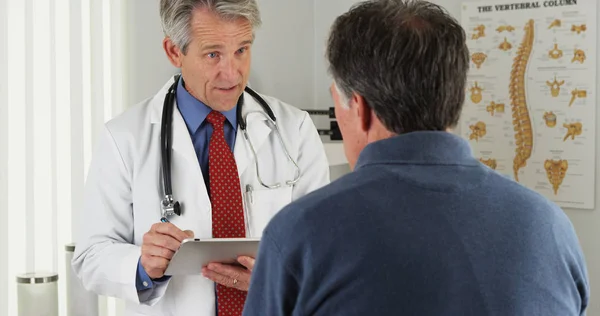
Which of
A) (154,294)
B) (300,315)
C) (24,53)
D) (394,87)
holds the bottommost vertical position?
(154,294)

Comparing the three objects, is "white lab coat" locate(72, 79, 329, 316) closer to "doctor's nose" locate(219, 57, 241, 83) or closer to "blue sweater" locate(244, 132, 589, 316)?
"doctor's nose" locate(219, 57, 241, 83)

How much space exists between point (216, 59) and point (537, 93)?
2.11 meters

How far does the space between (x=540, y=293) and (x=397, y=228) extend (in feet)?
0.62

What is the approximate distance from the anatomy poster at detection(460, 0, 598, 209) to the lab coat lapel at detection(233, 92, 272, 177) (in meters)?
1.97

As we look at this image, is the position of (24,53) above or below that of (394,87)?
above

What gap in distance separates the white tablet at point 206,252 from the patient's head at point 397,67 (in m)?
0.50

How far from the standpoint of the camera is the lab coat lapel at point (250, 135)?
1.70 m

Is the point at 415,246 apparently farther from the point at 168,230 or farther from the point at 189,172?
the point at 189,172

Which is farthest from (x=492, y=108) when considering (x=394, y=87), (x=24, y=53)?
(x=394, y=87)

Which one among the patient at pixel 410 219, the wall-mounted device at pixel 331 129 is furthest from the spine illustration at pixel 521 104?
the patient at pixel 410 219

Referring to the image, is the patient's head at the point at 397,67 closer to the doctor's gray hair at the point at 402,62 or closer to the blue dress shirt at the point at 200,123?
the doctor's gray hair at the point at 402,62

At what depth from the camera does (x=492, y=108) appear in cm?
347

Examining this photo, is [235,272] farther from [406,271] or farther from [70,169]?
[70,169]

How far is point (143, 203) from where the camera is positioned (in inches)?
64.4
